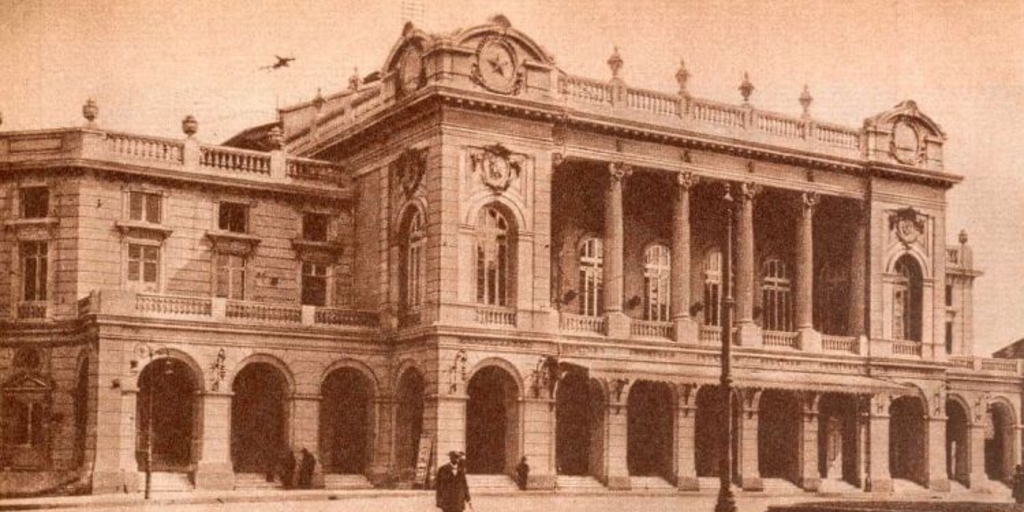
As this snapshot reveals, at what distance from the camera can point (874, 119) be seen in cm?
4822

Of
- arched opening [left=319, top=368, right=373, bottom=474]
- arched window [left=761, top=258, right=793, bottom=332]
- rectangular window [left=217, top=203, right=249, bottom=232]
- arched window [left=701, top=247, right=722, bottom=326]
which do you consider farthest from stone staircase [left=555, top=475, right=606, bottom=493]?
rectangular window [left=217, top=203, right=249, bottom=232]

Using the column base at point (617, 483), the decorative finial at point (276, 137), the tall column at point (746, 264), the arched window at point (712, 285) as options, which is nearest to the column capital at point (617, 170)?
the tall column at point (746, 264)

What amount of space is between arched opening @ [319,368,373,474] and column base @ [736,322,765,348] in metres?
11.3

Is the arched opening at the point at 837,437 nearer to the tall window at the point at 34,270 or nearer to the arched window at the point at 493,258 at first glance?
the arched window at the point at 493,258

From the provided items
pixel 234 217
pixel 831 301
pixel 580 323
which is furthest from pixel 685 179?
pixel 234 217

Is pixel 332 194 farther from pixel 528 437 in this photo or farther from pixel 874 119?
pixel 874 119

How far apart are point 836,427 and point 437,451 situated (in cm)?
1488

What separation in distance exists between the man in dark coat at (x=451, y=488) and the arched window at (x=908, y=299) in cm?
2641

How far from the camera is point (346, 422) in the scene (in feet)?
141

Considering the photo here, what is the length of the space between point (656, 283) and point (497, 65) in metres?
9.38

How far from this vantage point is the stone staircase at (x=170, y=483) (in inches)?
1495

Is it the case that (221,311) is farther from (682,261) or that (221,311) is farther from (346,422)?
(682,261)

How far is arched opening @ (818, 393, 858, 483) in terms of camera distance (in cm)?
4744

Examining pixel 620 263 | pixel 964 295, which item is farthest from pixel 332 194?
pixel 964 295
